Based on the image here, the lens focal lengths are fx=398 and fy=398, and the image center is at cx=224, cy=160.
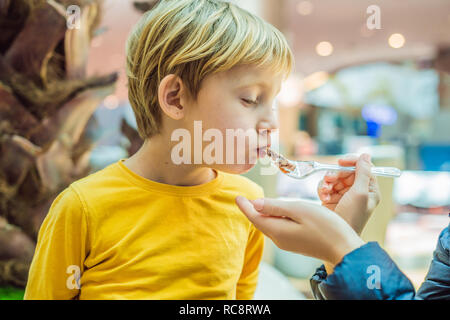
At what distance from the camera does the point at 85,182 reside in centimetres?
59

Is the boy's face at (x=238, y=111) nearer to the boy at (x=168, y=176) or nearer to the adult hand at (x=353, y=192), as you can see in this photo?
the boy at (x=168, y=176)

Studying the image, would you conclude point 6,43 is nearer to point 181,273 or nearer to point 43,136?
point 43,136

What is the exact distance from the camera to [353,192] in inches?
20.6

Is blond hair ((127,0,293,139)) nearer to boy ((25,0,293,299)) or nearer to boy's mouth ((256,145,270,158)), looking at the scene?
boy ((25,0,293,299))

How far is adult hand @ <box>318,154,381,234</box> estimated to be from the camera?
51 cm

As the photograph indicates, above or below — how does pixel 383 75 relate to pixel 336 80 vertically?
below

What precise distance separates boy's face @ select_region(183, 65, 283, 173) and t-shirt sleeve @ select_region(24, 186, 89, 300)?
21cm

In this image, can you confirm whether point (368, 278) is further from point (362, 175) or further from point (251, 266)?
point (251, 266)

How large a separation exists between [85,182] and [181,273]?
20 centimetres

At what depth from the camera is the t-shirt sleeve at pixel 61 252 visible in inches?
21.6

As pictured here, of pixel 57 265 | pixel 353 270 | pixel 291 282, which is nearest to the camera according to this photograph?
pixel 353 270

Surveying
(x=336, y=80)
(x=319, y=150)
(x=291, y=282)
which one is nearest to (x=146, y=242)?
(x=291, y=282)

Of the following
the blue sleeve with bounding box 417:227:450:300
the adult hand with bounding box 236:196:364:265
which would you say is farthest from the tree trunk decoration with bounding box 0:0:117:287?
the blue sleeve with bounding box 417:227:450:300
